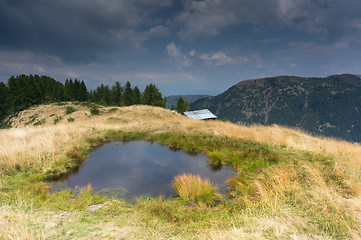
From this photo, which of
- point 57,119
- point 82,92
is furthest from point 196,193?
point 82,92

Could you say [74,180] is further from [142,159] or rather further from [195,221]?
[195,221]

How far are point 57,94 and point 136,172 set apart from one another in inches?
2545

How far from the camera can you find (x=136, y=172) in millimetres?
7371

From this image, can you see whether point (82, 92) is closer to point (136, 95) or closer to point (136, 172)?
point (136, 95)

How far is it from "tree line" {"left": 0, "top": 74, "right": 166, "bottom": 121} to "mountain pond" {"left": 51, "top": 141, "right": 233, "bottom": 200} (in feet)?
169

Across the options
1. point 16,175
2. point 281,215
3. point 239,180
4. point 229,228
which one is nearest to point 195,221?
point 229,228

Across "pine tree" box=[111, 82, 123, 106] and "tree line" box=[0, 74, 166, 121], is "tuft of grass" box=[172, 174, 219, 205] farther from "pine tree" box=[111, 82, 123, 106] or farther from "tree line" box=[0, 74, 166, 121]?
"pine tree" box=[111, 82, 123, 106]

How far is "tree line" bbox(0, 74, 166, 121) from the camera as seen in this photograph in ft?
163

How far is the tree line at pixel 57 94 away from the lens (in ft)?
163

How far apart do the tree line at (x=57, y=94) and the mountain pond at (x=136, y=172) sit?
2023 inches

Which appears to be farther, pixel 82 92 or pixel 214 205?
pixel 82 92

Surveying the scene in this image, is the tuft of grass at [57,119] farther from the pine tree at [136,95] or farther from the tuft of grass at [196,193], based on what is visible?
the pine tree at [136,95]

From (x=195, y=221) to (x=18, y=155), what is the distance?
27.9ft

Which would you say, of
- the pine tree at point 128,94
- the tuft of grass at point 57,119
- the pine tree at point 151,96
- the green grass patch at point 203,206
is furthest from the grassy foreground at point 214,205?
the pine tree at point 128,94
